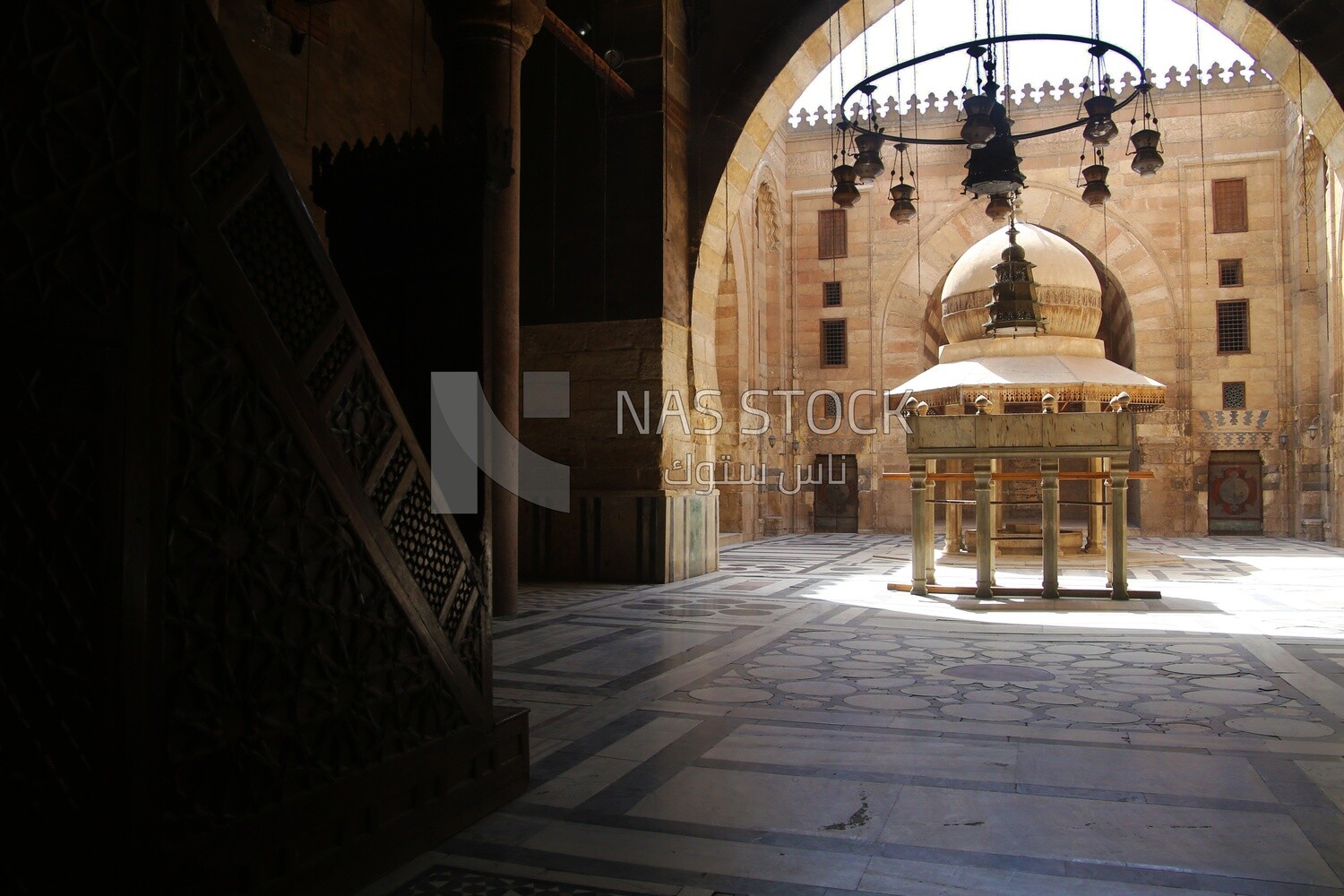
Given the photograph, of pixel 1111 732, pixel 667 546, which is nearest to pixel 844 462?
pixel 667 546

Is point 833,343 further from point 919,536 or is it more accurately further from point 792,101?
point 919,536

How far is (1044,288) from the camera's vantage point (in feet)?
32.0

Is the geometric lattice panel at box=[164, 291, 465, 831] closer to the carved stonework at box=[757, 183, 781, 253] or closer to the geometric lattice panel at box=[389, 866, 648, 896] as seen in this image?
the geometric lattice panel at box=[389, 866, 648, 896]

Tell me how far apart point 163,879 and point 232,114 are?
1.32 m

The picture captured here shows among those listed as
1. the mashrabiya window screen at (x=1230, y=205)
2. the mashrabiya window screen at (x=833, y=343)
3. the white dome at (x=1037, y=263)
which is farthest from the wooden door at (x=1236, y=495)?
the white dome at (x=1037, y=263)

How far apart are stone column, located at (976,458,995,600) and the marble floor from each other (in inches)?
29.3

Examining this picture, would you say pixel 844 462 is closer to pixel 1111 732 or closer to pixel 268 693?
pixel 1111 732

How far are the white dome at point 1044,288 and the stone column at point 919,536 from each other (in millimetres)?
3382

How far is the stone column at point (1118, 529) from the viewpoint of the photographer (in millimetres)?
6434

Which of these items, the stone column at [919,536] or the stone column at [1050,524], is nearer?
the stone column at [1050,524]

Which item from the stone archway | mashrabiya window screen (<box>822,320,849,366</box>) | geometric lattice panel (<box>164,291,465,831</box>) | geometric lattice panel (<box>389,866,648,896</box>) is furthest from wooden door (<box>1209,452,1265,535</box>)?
geometric lattice panel (<box>164,291,465,831</box>)

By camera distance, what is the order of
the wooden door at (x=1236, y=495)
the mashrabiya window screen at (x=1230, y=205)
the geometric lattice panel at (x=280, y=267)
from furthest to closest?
the mashrabiya window screen at (x=1230, y=205) < the wooden door at (x=1236, y=495) < the geometric lattice panel at (x=280, y=267)

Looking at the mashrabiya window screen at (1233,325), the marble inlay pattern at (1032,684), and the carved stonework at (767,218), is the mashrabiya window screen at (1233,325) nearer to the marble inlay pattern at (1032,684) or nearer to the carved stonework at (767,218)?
the carved stonework at (767,218)

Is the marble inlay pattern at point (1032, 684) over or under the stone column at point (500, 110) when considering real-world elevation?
under
